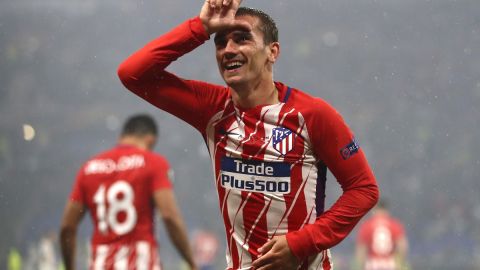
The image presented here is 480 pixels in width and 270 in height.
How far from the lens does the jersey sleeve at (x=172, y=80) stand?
2.63 m

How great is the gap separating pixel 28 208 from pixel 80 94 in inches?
175

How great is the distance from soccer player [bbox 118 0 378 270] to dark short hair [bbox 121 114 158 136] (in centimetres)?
169

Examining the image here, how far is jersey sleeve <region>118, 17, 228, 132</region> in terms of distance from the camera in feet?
→ 8.63

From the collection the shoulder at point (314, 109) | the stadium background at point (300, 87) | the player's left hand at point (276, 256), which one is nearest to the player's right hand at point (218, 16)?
the shoulder at point (314, 109)

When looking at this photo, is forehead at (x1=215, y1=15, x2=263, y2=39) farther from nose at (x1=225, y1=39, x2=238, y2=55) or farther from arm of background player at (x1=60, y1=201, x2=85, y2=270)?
arm of background player at (x1=60, y1=201, x2=85, y2=270)

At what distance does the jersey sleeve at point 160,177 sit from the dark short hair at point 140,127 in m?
0.25

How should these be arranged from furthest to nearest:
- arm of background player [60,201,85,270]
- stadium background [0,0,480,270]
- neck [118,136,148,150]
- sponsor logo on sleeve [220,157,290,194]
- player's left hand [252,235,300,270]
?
stadium background [0,0,480,270], neck [118,136,148,150], arm of background player [60,201,85,270], sponsor logo on sleeve [220,157,290,194], player's left hand [252,235,300,270]

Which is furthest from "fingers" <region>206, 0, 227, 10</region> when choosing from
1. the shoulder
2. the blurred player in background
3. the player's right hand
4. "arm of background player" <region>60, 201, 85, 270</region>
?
the blurred player in background

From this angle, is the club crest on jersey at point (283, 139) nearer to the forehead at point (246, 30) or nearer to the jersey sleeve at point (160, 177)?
the forehead at point (246, 30)

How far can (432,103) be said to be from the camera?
23.9 m

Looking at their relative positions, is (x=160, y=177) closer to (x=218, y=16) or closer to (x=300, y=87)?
(x=218, y=16)

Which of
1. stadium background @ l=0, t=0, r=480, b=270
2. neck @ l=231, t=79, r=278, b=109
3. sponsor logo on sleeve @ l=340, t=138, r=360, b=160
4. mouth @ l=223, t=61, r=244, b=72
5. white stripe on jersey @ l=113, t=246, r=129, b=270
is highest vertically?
stadium background @ l=0, t=0, r=480, b=270

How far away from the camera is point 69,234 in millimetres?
4117

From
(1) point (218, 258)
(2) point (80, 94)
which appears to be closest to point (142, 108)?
(2) point (80, 94)
